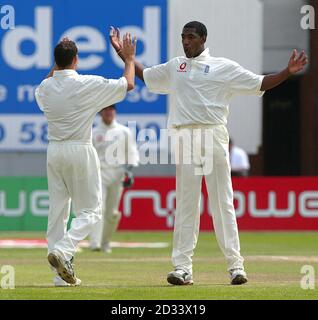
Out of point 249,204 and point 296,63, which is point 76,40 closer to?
point 249,204

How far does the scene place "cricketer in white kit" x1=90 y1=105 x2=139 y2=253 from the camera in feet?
68.7

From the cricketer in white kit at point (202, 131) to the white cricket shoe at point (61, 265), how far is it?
1146 mm

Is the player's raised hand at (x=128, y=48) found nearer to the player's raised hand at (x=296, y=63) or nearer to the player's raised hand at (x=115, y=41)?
the player's raised hand at (x=115, y=41)

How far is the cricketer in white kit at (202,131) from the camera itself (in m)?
13.4

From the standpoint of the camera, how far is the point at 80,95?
13250 mm

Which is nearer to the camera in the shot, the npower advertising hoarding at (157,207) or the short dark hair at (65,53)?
the short dark hair at (65,53)

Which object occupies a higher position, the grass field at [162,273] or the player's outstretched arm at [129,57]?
the player's outstretched arm at [129,57]

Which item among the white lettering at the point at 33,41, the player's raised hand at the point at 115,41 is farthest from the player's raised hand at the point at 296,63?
the white lettering at the point at 33,41

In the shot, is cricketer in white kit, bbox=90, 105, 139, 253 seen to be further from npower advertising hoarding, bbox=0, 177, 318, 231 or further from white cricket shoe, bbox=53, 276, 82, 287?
white cricket shoe, bbox=53, 276, 82, 287

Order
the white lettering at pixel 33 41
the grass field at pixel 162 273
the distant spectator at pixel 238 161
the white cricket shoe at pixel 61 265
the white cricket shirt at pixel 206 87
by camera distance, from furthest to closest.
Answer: the white lettering at pixel 33 41 → the distant spectator at pixel 238 161 → the white cricket shirt at pixel 206 87 → the white cricket shoe at pixel 61 265 → the grass field at pixel 162 273

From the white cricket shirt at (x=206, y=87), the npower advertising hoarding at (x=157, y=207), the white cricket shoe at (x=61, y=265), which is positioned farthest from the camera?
the npower advertising hoarding at (x=157, y=207)

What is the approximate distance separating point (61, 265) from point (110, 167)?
27.5ft

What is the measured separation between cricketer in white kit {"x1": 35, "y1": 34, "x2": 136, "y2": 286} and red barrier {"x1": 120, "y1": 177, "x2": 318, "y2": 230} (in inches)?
522
